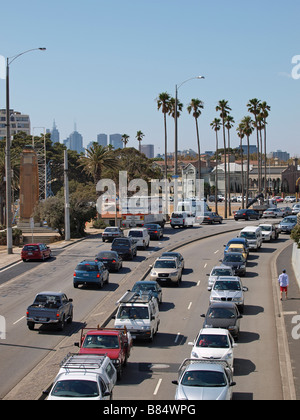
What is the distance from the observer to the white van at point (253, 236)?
46.7 metres

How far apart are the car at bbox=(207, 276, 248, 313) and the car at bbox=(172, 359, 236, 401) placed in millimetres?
11411

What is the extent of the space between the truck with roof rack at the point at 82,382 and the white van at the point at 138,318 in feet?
21.4

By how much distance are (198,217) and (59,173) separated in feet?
171

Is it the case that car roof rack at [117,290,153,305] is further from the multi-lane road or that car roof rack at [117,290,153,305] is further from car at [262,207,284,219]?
car at [262,207,284,219]

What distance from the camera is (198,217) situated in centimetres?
6869

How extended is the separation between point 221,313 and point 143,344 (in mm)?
3141

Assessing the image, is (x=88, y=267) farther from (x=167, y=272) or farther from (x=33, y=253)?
(x=33, y=253)

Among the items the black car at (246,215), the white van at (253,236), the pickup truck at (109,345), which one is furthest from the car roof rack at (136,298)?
the black car at (246,215)

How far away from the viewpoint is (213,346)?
1933 cm

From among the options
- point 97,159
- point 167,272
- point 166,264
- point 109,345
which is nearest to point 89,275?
point 167,272

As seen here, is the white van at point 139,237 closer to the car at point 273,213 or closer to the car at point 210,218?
the car at point 210,218

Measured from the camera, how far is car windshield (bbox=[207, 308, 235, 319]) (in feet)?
74.8

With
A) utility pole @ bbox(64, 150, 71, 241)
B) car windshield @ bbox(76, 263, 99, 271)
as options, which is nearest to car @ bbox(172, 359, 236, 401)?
car windshield @ bbox(76, 263, 99, 271)
